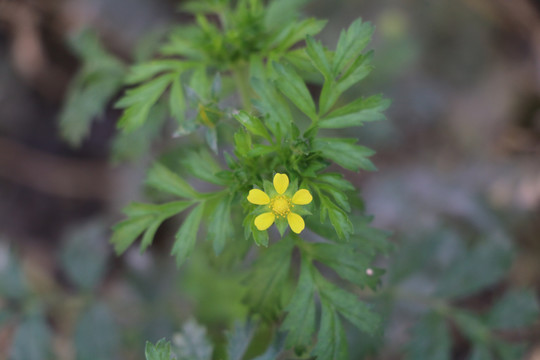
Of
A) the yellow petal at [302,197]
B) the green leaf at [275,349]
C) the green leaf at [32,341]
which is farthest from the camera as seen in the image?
the green leaf at [32,341]

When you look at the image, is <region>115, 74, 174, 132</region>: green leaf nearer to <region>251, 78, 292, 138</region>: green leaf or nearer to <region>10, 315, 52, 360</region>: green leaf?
<region>251, 78, 292, 138</region>: green leaf

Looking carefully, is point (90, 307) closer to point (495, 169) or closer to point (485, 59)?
point (495, 169)

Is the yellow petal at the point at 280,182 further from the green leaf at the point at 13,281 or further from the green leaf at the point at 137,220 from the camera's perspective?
the green leaf at the point at 13,281

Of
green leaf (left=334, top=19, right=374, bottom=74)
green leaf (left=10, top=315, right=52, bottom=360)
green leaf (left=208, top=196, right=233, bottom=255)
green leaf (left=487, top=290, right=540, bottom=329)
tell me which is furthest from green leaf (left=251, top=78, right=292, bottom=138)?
green leaf (left=10, top=315, right=52, bottom=360)

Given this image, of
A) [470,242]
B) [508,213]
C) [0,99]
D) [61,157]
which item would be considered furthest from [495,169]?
[0,99]

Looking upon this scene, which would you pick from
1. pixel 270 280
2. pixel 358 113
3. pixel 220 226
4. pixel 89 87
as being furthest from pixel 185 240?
pixel 89 87

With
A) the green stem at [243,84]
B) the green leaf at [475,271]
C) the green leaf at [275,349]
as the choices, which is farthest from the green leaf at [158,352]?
the green leaf at [475,271]

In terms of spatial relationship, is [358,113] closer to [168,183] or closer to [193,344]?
[168,183]
